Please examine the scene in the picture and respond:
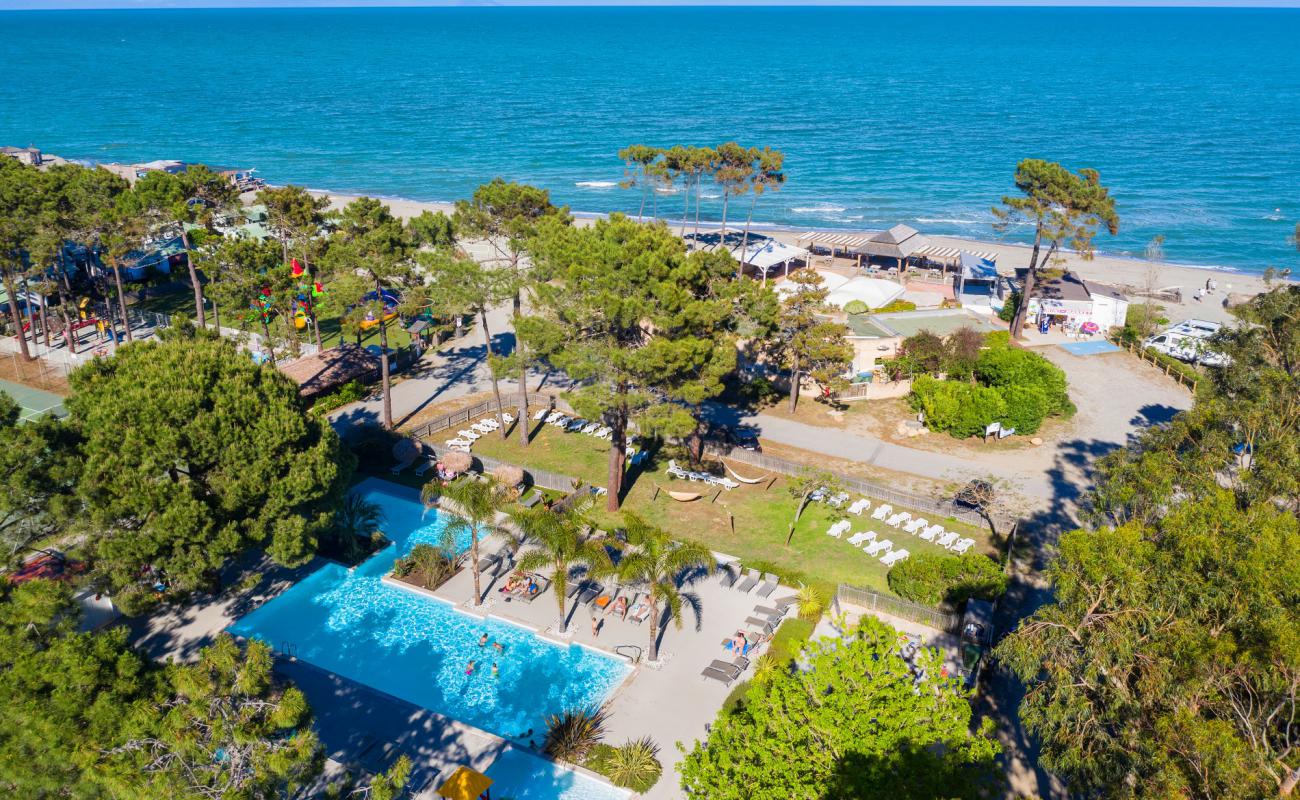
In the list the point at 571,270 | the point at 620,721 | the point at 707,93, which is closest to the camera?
the point at 620,721

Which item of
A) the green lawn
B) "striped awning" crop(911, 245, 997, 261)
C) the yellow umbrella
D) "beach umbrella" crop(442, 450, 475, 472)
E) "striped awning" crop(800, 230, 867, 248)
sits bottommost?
the green lawn

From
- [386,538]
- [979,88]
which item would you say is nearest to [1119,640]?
[386,538]

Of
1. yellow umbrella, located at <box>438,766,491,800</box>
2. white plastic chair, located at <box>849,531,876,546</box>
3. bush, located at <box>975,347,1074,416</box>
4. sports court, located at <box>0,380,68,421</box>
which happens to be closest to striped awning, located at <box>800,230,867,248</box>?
bush, located at <box>975,347,1074,416</box>

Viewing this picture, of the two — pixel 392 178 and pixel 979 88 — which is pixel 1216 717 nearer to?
pixel 392 178

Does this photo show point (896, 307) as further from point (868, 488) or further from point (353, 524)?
point (353, 524)

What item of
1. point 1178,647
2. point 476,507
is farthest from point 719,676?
point 1178,647

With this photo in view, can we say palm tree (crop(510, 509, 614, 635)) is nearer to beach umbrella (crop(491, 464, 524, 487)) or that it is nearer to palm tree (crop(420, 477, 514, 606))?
palm tree (crop(420, 477, 514, 606))

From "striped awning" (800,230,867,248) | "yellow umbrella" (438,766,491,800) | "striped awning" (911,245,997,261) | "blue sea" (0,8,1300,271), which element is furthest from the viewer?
"blue sea" (0,8,1300,271)
